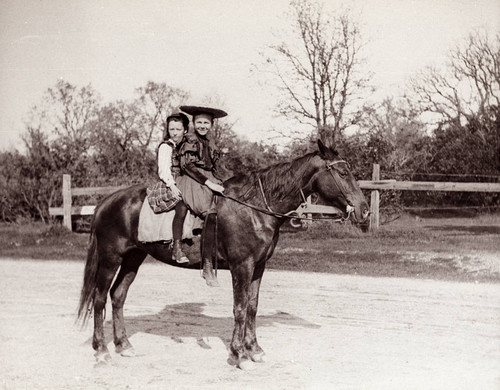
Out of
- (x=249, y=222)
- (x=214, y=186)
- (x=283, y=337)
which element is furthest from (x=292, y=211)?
(x=283, y=337)

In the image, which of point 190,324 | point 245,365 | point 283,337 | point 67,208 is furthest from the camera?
point 67,208

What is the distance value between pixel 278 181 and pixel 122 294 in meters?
2.27

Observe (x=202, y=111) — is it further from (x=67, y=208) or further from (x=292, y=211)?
(x=67, y=208)

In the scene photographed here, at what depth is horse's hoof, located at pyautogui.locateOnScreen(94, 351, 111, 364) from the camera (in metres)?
6.02

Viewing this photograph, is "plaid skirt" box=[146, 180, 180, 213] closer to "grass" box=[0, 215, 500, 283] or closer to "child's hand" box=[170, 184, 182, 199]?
"child's hand" box=[170, 184, 182, 199]

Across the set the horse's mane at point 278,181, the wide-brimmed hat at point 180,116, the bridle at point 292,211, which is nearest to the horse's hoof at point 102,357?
the bridle at point 292,211

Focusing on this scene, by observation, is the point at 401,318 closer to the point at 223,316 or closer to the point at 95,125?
the point at 223,316

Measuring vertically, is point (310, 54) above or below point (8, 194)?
above

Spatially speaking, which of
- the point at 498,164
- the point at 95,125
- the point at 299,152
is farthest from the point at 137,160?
the point at 498,164

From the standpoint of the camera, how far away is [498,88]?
18.4 metres

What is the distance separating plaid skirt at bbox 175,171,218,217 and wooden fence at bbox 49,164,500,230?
28.3 ft

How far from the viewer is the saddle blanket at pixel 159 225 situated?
595cm

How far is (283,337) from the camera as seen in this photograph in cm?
689

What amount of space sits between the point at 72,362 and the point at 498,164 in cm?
1695
